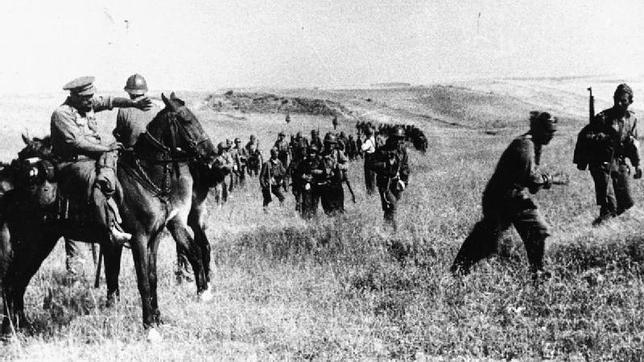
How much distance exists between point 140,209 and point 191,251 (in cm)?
150

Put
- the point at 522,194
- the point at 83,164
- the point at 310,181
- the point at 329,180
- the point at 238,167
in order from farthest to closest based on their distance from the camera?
the point at 238,167, the point at 310,181, the point at 329,180, the point at 522,194, the point at 83,164

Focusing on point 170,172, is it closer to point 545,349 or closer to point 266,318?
point 266,318

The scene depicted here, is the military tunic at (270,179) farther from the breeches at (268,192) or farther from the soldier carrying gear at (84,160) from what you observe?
the soldier carrying gear at (84,160)

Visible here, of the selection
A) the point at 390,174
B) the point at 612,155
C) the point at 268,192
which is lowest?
the point at 268,192

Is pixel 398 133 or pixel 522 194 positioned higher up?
pixel 398 133

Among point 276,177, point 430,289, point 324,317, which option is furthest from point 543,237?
point 276,177

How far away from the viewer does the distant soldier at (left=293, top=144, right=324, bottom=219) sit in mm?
12344

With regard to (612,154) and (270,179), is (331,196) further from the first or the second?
(612,154)

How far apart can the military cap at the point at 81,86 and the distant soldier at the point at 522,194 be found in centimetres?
475

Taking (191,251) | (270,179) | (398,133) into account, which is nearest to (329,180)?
(398,133)

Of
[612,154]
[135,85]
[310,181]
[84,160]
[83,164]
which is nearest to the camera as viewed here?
[83,164]

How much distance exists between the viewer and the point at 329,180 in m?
12.4

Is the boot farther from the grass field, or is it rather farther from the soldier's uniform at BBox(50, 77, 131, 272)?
the grass field

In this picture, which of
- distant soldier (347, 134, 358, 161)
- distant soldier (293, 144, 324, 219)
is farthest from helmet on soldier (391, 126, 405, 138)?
distant soldier (347, 134, 358, 161)
